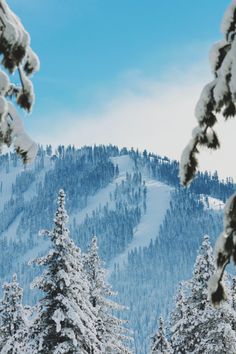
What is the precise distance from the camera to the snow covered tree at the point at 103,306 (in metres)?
25.5

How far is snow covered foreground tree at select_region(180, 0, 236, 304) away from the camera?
3844mm

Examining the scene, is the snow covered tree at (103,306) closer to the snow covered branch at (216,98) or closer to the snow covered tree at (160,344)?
the snow covered tree at (160,344)

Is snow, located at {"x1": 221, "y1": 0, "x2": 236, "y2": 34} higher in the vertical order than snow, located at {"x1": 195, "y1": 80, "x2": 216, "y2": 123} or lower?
higher

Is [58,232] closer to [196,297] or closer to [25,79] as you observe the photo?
[196,297]

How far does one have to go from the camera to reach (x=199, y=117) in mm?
3965

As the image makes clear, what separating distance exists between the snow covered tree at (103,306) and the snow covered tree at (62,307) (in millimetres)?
6443

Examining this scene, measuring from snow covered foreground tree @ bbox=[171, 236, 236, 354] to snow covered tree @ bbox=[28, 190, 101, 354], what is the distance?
6279 millimetres

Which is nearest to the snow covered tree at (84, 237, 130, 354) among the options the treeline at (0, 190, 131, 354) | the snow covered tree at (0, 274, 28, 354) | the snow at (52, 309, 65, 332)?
the snow covered tree at (0, 274, 28, 354)

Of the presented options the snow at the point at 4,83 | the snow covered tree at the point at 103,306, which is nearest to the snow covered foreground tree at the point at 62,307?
the snow covered tree at the point at 103,306

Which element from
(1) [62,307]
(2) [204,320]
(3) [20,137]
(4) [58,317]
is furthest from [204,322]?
(3) [20,137]

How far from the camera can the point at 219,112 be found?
394 centimetres

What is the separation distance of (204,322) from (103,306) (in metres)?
4.40

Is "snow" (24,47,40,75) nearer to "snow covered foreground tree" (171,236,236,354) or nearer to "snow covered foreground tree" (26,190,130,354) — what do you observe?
Result: "snow covered foreground tree" (26,190,130,354)


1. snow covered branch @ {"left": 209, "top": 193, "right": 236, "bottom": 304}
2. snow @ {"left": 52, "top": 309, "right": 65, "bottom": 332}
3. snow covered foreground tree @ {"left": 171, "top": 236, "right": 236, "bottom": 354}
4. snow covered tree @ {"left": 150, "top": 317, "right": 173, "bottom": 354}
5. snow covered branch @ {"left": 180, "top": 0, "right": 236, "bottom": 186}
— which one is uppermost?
snow covered tree @ {"left": 150, "top": 317, "right": 173, "bottom": 354}
